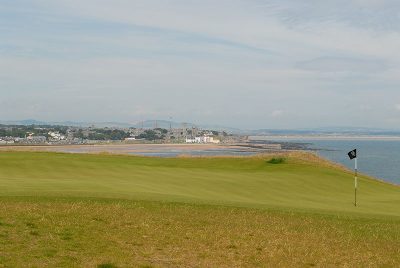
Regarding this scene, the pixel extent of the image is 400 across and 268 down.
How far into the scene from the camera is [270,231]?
15742 millimetres

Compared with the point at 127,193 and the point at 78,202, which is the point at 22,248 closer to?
the point at 78,202

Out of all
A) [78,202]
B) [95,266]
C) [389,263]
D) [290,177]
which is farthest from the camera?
[290,177]

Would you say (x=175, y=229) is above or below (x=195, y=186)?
above

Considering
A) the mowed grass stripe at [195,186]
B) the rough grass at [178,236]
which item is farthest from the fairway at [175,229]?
the mowed grass stripe at [195,186]

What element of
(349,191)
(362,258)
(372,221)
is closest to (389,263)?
(362,258)

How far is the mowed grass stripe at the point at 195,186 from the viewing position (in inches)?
863

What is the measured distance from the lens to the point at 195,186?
28.2m

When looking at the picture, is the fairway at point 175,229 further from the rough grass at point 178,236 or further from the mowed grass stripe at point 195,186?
the mowed grass stripe at point 195,186

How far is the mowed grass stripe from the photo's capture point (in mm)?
21922

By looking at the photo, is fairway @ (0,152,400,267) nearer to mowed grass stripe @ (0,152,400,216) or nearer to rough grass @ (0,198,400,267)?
rough grass @ (0,198,400,267)

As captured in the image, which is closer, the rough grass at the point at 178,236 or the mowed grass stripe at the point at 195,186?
the rough grass at the point at 178,236

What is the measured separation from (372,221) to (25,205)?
11.9m

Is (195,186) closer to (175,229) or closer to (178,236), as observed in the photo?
(175,229)

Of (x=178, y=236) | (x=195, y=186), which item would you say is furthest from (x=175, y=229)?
(x=195, y=186)
